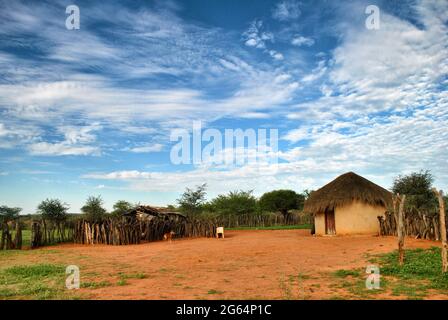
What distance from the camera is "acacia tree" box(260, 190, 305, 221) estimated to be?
4053cm

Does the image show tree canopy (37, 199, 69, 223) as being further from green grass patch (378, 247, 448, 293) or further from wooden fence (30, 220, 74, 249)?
green grass patch (378, 247, 448, 293)

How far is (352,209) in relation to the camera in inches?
862

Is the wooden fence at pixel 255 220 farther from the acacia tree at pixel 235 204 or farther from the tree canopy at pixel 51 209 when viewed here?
the tree canopy at pixel 51 209

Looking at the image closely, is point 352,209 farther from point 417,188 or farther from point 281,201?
point 281,201

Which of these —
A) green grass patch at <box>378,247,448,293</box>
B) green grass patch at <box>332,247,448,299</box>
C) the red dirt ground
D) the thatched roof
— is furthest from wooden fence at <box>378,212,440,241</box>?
the thatched roof

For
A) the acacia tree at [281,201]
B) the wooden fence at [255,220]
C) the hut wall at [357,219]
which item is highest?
the acacia tree at [281,201]

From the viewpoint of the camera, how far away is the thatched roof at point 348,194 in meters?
21.7

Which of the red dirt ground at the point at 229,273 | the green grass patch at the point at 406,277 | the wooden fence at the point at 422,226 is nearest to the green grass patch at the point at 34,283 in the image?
the red dirt ground at the point at 229,273

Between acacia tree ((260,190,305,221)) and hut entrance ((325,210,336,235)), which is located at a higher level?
acacia tree ((260,190,305,221))

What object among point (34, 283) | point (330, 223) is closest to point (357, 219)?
point (330, 223)

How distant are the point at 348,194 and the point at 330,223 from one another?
83.8 inches

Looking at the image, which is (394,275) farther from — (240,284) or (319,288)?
(240,284)
